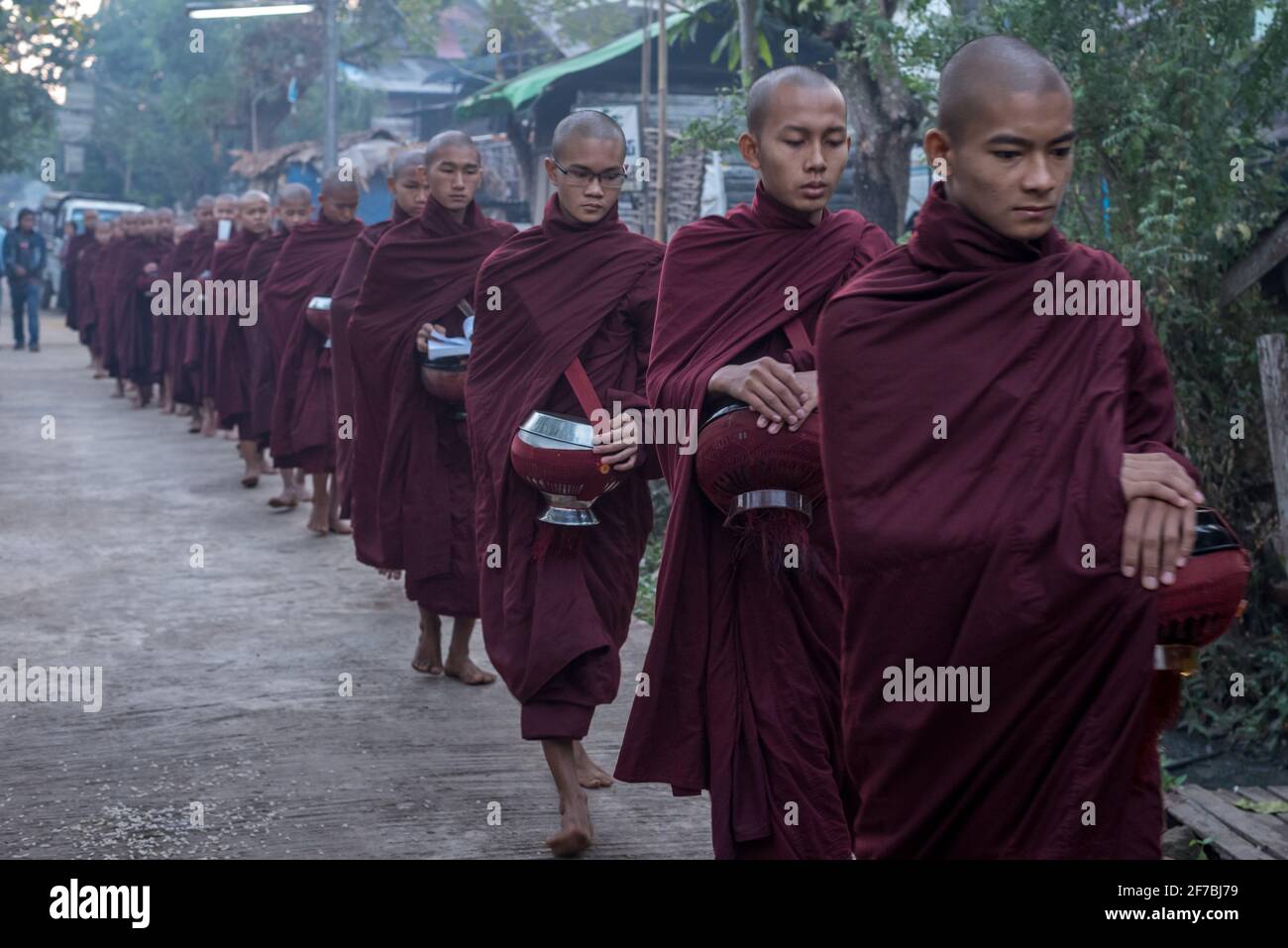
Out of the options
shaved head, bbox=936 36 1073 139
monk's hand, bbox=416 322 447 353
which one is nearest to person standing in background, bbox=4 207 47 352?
monk's hand, bbox=416 322 447 353

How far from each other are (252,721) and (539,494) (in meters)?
1.64

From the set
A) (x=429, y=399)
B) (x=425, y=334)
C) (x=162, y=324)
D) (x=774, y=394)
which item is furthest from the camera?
(x=162, y=324)

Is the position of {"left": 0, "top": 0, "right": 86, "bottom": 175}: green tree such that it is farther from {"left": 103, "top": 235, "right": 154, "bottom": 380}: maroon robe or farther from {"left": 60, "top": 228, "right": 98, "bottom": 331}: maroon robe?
{"left": 103, "top": 235, "right": 154, "bottom": 380}: maroon robe

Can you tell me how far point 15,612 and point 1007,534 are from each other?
587 centimetres

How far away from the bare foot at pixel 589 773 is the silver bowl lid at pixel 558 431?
1.10 m

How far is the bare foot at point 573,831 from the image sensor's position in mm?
4438

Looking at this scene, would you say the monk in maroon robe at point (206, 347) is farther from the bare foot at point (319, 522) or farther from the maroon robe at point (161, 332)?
the bare foot at point (319, 522)

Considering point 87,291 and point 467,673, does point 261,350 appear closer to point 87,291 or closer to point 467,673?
point 467,673

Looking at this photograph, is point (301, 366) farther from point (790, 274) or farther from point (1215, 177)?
point (790, 274)

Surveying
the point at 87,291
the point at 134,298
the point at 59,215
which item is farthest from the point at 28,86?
the point at 134,298

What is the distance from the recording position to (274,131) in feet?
121

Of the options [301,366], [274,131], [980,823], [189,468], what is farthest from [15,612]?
[274,131]

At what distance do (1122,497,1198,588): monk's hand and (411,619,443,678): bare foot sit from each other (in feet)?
13.8

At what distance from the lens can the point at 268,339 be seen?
1070 centimetres
